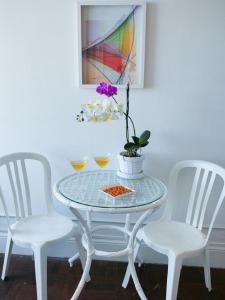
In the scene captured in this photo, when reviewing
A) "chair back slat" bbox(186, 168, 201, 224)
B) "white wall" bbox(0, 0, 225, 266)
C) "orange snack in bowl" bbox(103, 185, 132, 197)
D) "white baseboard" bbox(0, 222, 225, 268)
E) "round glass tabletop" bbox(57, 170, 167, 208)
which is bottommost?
"white baseboard" bbox(0, 222, 225, 268)

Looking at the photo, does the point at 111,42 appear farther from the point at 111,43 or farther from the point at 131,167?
the point at 131,167

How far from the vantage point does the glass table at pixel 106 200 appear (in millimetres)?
1634

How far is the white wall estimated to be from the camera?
1.95 m

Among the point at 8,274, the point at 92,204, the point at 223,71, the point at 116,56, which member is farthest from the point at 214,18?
the point at 8,274

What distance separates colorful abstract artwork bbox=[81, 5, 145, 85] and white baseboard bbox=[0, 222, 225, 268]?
1168 mm

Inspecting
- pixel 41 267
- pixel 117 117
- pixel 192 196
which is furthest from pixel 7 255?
pixel 192 196

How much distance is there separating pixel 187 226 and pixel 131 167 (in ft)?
1.86

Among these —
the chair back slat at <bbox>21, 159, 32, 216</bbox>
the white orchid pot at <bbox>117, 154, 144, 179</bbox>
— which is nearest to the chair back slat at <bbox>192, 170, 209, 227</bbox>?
the white orchid pot at <bbox>117, 154, 144, 179</bbox>

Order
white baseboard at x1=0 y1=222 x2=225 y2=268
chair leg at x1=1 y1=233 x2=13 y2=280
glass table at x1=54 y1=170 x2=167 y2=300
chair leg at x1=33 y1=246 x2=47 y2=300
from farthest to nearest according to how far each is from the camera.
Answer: white baseboard at x1=0 y1=222 x2=225 y2=268, chair leg at x1=1 y1=233 x2=13 y2=280, chair leg at x1=33 y1=246 x2=47 y2=300, glass table at x1=54 y1=170 x2=167 y2=300

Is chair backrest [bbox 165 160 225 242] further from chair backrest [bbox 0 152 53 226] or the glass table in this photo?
chair backrest [bbox 0 152 53 226]

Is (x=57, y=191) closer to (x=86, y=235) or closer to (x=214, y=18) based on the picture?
(x=86, y=235)

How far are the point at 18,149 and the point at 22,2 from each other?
1.06 meters

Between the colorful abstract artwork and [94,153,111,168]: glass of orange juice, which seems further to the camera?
[94,153,111,168]: glass of orange juice

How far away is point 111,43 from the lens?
201 centimetres
